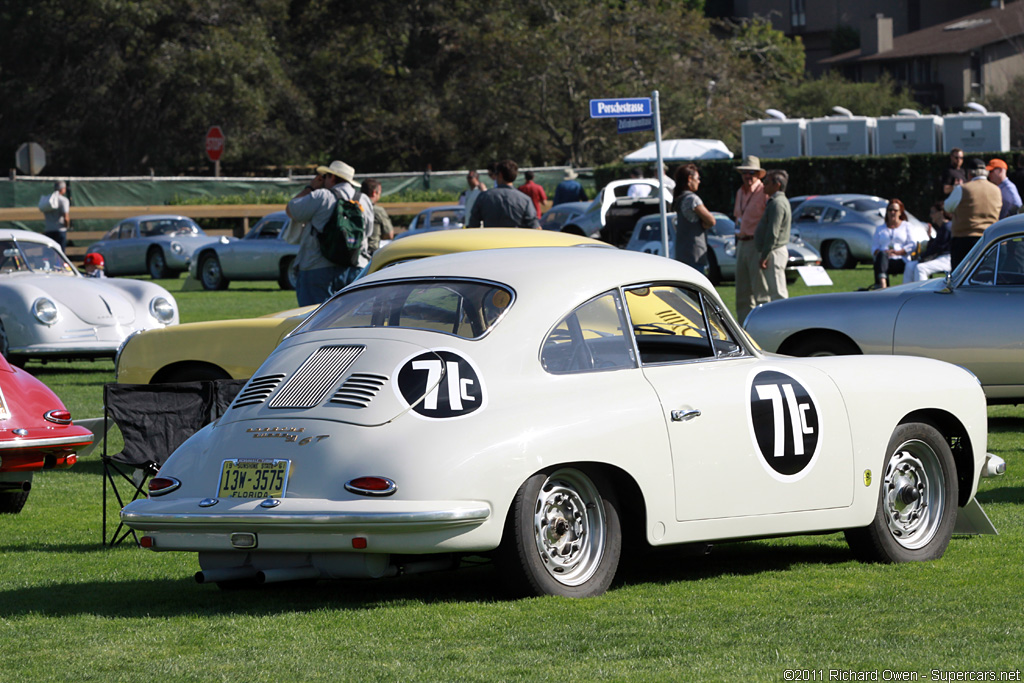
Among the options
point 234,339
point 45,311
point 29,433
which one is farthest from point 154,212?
point 29,433

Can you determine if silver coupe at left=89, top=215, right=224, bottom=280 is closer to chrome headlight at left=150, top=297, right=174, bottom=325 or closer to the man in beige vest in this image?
chrome headlight at left=150, top=297, right=174, bottom=325

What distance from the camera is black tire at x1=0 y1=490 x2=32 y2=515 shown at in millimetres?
8992

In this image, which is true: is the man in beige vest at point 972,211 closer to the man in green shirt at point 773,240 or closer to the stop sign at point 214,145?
the man in green shirt at point 773,240

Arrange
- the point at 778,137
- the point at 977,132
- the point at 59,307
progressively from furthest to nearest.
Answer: the point at 778,137 < the point at 977,132 < the point at 59,307

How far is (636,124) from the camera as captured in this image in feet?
60.0

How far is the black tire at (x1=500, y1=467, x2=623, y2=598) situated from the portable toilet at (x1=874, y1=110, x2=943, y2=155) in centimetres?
3273

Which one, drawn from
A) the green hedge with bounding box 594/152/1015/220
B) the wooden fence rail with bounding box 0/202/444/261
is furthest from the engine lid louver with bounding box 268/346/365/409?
the wooden fence rail with bounding box 0/202/444/261

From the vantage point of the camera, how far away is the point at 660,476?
20.7 feet

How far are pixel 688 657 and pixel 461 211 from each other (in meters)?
26.4

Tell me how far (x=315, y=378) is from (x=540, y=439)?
956 millimetres

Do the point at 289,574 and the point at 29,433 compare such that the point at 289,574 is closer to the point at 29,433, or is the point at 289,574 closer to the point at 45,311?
the point at 29,433

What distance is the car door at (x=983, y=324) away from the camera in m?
11.1

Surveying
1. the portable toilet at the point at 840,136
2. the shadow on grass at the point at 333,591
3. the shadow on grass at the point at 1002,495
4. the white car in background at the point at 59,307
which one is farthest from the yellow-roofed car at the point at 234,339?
the portable toilet at the point at 840,136

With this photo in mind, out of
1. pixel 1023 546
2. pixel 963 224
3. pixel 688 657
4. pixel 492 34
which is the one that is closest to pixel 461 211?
pixel 963 224
